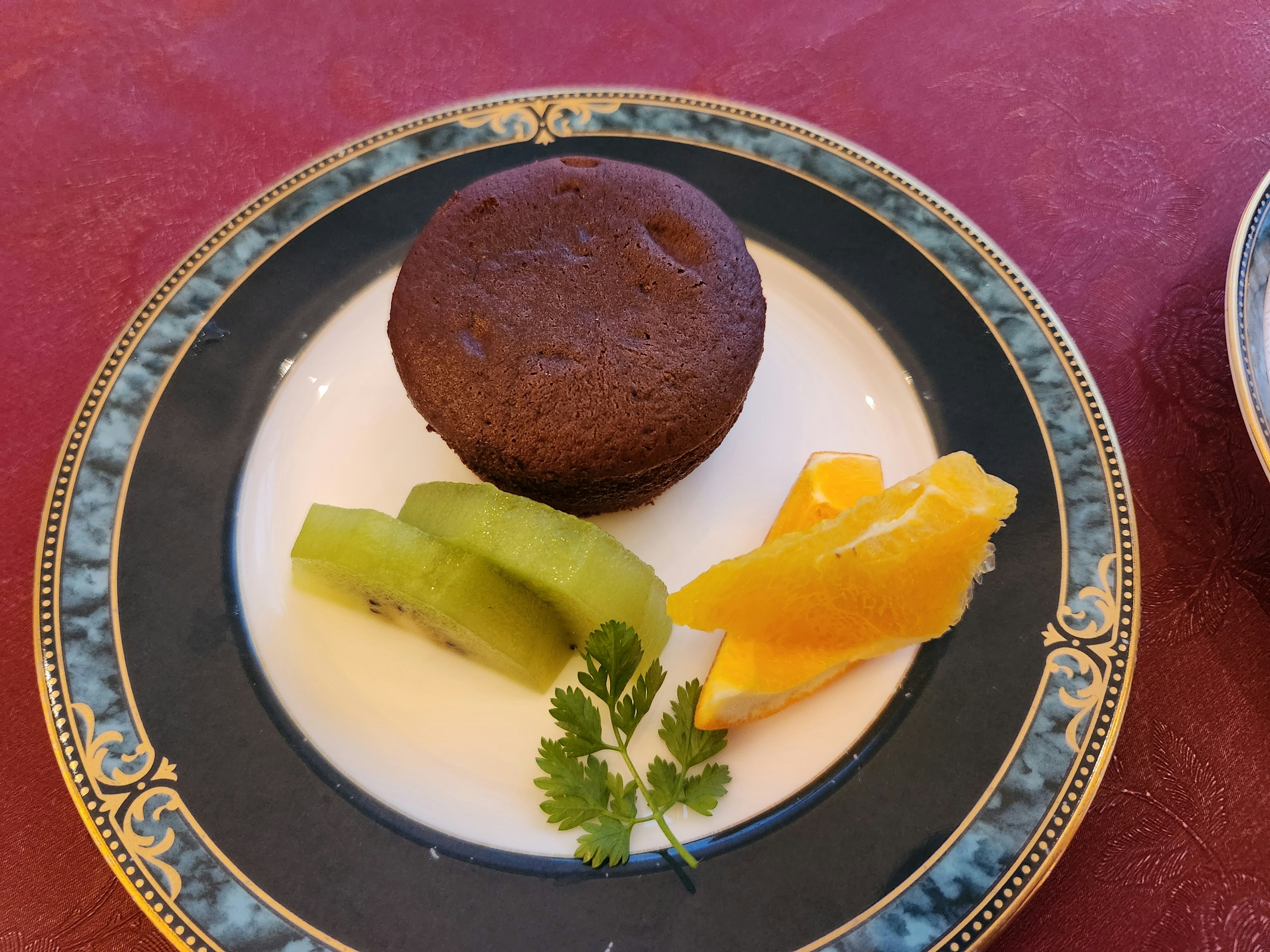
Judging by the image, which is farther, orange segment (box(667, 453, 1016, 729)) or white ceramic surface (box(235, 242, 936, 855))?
white ceramic surface (box(235, 242, 936, 855))

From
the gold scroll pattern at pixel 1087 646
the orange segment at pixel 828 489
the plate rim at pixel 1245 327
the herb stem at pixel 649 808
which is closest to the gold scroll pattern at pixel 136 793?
the herb stem at pixel 649 808

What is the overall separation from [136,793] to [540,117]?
1.81m

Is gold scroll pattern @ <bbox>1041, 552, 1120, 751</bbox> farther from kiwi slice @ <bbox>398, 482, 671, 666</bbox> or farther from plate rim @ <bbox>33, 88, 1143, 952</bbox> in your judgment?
kiwi slice @ <bbox>398, 482, 671, 666</bbox>

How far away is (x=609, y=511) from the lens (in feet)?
6.12

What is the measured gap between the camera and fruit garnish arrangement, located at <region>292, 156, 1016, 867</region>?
1.49 metres

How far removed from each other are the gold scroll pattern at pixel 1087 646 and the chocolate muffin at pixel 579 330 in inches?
30.7

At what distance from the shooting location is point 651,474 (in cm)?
172

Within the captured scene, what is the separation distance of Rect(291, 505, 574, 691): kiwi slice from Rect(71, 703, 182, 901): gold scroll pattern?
1.49 ft

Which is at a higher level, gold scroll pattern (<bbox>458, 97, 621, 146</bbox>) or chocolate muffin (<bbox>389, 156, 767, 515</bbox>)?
gold scroll pattern (<bbox>458, 97, 621, 146</bbox>)

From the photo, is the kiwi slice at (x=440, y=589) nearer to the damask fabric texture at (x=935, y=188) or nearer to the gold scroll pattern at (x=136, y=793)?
the gold scroll pattern at (x=136, y=793)

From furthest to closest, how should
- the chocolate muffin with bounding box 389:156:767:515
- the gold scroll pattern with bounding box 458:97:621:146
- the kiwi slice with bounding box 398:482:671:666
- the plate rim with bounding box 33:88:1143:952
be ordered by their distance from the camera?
the gold scroll pattern with bounding box 458:97:621:146
the chocolate muffin with bounding box 389:156:767:515
the kiwi slice with bounding box 398:482:671:666
the plate rim with bounding box 33:88:1143:952

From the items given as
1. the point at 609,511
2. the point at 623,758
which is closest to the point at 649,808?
the point at 623,758

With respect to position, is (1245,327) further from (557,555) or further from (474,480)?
(474,480)

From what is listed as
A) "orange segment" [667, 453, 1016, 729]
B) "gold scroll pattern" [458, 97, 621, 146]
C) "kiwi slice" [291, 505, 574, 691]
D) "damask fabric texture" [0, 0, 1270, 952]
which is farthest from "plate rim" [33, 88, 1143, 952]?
"kiwi slice" [291, 505, 574, 691]
